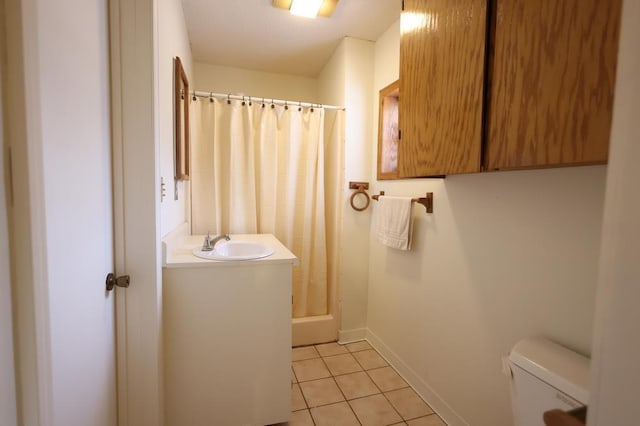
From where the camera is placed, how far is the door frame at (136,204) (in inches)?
39.8

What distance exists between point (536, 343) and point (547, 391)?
7.6 inches

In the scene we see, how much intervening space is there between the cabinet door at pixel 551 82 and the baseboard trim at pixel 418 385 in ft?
4.57

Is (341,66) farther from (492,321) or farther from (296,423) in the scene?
(296,423)

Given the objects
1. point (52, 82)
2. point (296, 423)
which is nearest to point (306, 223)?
point (296, 423)

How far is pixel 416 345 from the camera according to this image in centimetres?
182

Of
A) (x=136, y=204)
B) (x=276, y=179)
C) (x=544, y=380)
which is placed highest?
(x=276, y=179)

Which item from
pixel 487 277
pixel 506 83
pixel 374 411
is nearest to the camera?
pixel 506 83

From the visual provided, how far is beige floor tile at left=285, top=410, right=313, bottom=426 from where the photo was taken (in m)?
1.54

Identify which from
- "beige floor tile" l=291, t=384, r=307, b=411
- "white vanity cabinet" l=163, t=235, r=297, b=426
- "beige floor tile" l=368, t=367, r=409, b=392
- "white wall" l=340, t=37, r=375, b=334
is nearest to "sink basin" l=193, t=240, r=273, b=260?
"white vanity cabinet" l=163, t=235, r=297, b=426

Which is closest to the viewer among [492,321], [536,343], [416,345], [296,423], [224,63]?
[536,343]

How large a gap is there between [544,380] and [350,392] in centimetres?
121

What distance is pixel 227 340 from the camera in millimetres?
1380

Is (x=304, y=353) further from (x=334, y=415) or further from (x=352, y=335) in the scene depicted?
(x=334, y=415)

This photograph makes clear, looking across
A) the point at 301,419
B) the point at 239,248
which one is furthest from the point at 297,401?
the point at 239,248
